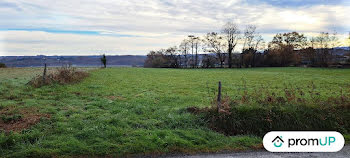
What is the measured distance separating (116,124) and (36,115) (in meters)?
2.61

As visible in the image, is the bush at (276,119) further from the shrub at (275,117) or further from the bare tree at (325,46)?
the bare tree at (325,46)

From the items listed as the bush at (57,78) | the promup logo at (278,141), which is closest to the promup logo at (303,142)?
the promup logo at (278,141)

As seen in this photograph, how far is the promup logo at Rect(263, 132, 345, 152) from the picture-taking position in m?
4.72

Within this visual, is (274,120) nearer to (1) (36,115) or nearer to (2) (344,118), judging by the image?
(2) (344,118)

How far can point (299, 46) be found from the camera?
67750mm

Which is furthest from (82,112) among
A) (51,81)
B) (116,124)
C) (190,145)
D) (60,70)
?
(60,70)

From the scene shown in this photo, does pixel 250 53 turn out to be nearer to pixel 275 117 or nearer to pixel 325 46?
pixel 325 46

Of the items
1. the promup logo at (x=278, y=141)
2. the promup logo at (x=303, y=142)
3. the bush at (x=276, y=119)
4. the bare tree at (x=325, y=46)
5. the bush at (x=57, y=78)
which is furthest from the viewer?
the bare tree at (x=325, y=46)

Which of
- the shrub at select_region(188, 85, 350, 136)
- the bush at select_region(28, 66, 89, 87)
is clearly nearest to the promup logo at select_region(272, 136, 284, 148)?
the shrub at select_region(188, 85, 350, 136)

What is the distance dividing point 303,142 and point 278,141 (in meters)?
0.54

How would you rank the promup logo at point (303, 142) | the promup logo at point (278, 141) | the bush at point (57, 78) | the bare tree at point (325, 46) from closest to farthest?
the promup logo at point (303, 142)
the promup logo at point (278, 141)
the bush at point (57, 78)
the bare tree at point (325, 46)

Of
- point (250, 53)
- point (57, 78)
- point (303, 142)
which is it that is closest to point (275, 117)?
point (303, 142)

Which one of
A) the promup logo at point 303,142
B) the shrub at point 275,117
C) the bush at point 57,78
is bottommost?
the promup logo at point 303,142

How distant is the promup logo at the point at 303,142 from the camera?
472 cm
